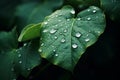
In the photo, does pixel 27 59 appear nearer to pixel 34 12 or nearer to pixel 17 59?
pixel 17 59

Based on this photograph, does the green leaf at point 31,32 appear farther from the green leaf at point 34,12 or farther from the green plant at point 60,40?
the green leaf at point 34,12

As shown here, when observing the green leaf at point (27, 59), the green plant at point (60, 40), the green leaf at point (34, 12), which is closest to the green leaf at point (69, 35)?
the green plant at point (60, 40)

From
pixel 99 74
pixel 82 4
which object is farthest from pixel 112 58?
pixel 82 4

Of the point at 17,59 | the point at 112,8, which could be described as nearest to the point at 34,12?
the point at 17,59

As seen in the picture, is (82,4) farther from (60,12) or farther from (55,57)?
(55,57)

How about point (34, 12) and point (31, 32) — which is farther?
point (34, 12)
